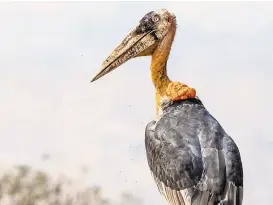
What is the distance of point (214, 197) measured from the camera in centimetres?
430

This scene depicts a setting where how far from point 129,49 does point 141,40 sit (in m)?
0.09

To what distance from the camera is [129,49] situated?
5.14 meters

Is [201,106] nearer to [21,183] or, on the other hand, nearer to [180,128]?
[180,128]

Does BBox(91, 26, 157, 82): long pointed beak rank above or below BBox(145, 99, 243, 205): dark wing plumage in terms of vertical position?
above

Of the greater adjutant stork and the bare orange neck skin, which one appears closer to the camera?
the greater adjutant stork

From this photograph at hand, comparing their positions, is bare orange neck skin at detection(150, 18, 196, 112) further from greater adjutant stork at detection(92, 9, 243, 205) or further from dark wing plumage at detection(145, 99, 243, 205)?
dark wing plumage at detection(145, 99, 243, 205)

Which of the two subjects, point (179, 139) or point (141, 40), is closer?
point (179, 139)

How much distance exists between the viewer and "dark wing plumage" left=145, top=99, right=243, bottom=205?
435 cm

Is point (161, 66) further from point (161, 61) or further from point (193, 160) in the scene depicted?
point (193, 160)

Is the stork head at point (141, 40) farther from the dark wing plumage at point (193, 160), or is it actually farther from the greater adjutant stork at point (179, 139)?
the dark wing plumage at point (193, 160)

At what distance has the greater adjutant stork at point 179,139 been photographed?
14.3 feet

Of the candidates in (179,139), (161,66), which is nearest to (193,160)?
(179,139)

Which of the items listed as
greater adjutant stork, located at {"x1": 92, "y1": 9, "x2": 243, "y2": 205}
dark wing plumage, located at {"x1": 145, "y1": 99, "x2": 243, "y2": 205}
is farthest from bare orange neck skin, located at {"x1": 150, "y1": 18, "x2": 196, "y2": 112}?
dark wing plumage, located at {"x1": 145, "y1": 99, "x2": 243, "y2": 205}

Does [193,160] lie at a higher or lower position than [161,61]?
lower
